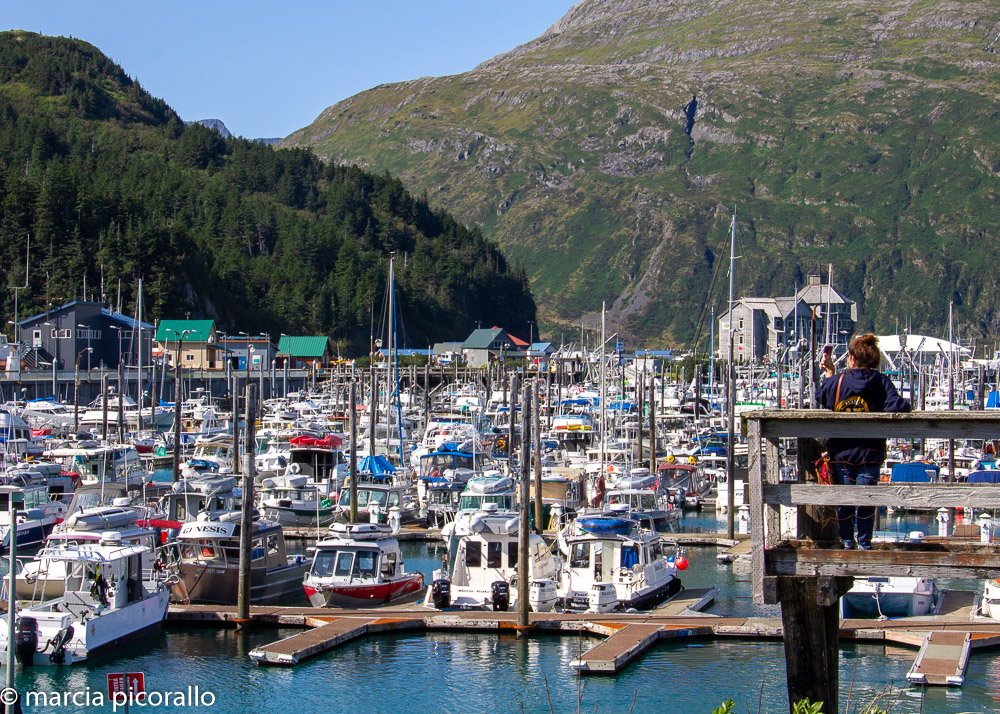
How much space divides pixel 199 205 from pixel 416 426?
113 meters

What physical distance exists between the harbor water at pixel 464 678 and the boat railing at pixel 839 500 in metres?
16.6

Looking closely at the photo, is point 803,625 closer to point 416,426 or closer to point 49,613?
point 49,613

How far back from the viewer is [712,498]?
5947 centimetres

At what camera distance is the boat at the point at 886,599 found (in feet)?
105

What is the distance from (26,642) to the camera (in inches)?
1072

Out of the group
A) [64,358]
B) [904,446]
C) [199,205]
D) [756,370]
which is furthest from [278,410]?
[199,205]

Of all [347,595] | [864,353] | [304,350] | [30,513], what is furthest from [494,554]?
[304,350]

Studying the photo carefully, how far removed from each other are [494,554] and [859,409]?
23635mm

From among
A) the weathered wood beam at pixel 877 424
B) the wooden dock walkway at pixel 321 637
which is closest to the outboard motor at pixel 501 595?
the wooden dock walkway at pixel 321 637

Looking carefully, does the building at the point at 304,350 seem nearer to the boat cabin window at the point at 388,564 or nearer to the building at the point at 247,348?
the building at the point at 247,348

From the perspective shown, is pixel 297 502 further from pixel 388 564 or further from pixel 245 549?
pixel 245 549

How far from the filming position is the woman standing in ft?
30.7

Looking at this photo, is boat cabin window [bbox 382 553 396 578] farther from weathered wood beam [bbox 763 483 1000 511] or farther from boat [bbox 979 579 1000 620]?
weathered wood beam [bbox 763 483 1000 511]

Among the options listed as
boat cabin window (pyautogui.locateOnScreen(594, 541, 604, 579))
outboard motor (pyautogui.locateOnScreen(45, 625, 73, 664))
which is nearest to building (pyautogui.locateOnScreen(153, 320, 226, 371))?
boat cabin window (pyautogui.locateOnScreen(594, 541, 604, 579))
